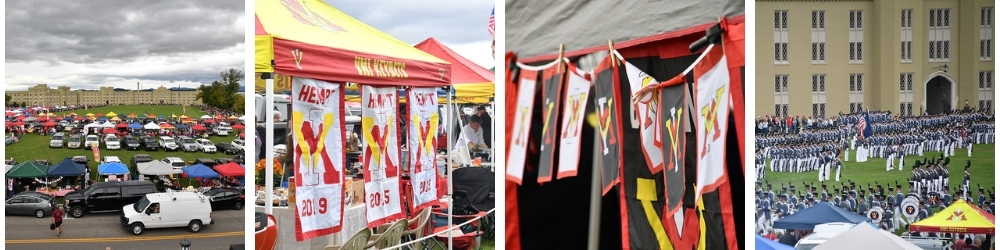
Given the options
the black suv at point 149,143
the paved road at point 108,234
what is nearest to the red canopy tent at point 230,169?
the paved road at point 108,234

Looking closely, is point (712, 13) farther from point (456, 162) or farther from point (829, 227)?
point (456, 162)

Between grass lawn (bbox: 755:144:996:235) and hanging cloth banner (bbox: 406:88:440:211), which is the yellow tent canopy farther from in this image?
grass lawn (bbox: 755:144:996:235)

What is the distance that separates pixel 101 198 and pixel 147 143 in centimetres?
29

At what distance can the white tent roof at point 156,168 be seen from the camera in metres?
3.17

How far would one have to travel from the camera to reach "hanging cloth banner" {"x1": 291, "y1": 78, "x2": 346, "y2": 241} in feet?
9.43

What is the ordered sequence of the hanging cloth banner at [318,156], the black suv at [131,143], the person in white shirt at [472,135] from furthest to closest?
the person in white shirt at [472,135]
the black suv at [131,143]
the hanging cloth banner at [318,156]

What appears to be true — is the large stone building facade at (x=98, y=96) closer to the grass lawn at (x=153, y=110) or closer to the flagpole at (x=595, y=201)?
the grass lawn at (x=153, y=110)

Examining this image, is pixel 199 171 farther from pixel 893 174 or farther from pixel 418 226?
pixel 893 174

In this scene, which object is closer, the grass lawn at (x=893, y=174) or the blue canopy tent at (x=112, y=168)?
the grass lawn at (x=893, y=174)

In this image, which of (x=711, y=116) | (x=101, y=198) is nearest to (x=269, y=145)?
(x=101, y=198)

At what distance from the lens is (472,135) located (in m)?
3.49

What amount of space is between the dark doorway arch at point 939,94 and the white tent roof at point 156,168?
262 cm

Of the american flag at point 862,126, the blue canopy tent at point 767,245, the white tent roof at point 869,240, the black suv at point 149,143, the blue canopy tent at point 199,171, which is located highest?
the american flag at point 862,126

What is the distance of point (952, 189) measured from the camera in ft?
7.81
